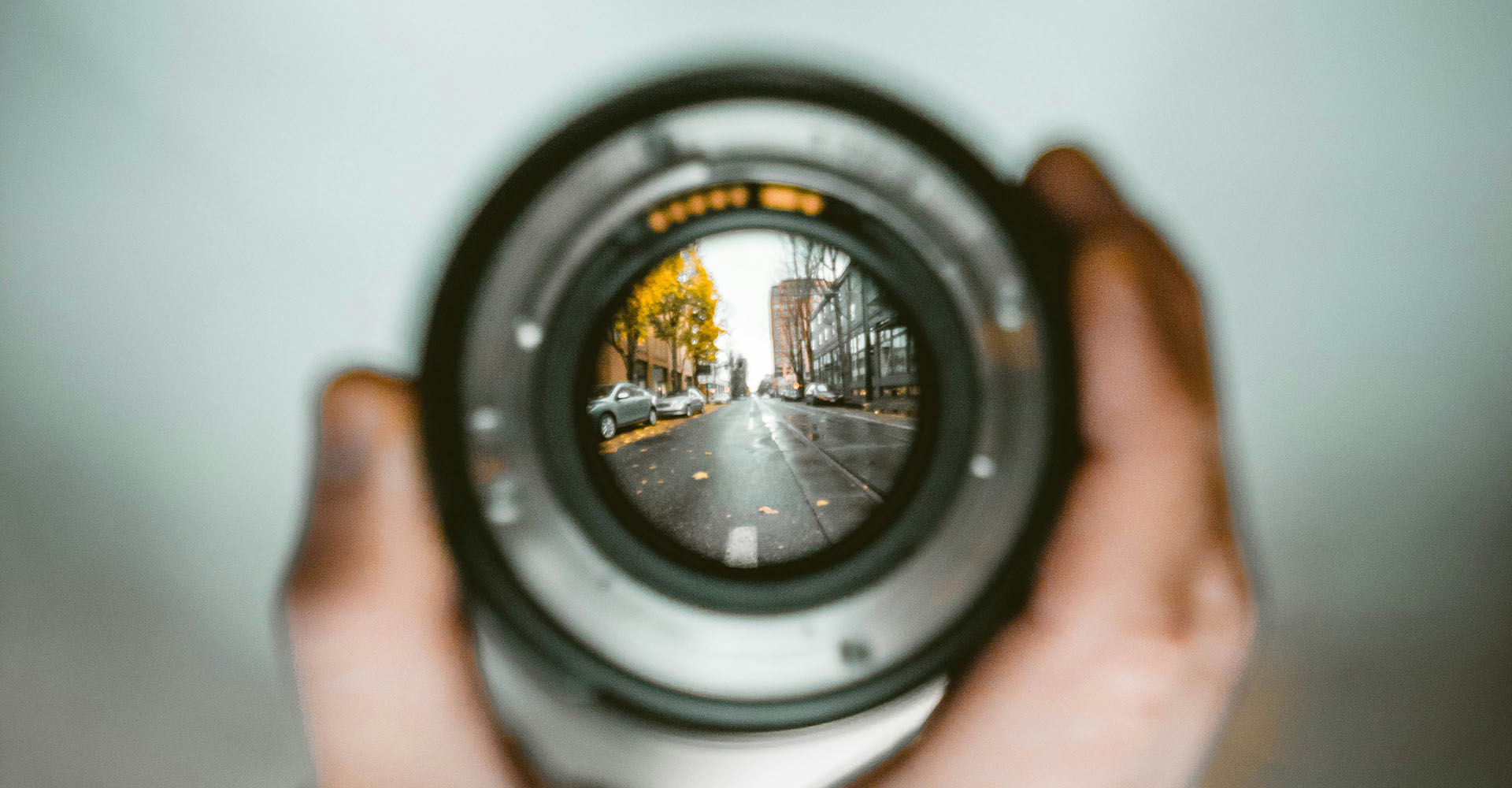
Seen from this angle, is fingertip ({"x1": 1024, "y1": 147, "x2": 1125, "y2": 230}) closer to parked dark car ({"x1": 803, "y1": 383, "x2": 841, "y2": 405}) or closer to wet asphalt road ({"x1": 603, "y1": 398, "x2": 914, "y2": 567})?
wet asphalt road ({"x1": 603, "y1": 398, "x2": 914, "y2": 567})

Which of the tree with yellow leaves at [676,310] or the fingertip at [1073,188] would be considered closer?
the fingertip at [1073,188]

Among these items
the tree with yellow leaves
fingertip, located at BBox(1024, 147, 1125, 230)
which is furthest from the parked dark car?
fingertip, located at BBox(1024, 147, 1125, 230)

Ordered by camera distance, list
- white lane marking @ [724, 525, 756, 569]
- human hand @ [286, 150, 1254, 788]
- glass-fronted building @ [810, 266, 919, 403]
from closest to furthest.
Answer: human hand @ [286, 150, 1254, 788] → glass-fronted building @ [810, 266, 919, 403] → white lane marking @ [724, 525, 756, 569]

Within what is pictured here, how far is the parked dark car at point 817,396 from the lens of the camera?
1.24 m

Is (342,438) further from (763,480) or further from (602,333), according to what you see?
(763,480)

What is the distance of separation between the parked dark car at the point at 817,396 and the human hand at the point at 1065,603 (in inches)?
37.2

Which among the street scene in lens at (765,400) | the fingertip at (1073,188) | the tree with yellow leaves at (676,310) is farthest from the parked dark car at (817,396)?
the fingertip at (1073,188)

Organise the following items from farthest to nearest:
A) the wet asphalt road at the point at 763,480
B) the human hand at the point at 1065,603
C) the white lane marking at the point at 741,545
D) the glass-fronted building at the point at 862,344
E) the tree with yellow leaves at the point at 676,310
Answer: the wet asphalt road at the point at 763,480, the white lane marking at the point at 741,545, the tree with yellow leaves at the point at 676,310, the glass-fronted building at the point at 862,344, the human hand at the point at 1065,603

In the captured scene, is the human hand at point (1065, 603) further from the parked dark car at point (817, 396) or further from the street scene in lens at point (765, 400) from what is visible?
the parked dark car at point (817, 396)

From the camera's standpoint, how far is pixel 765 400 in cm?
139

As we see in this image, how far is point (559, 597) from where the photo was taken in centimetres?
23

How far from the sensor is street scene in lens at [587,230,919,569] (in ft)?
1.45

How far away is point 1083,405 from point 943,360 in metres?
0.05

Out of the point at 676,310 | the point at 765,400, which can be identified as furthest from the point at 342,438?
the point at 765,400
